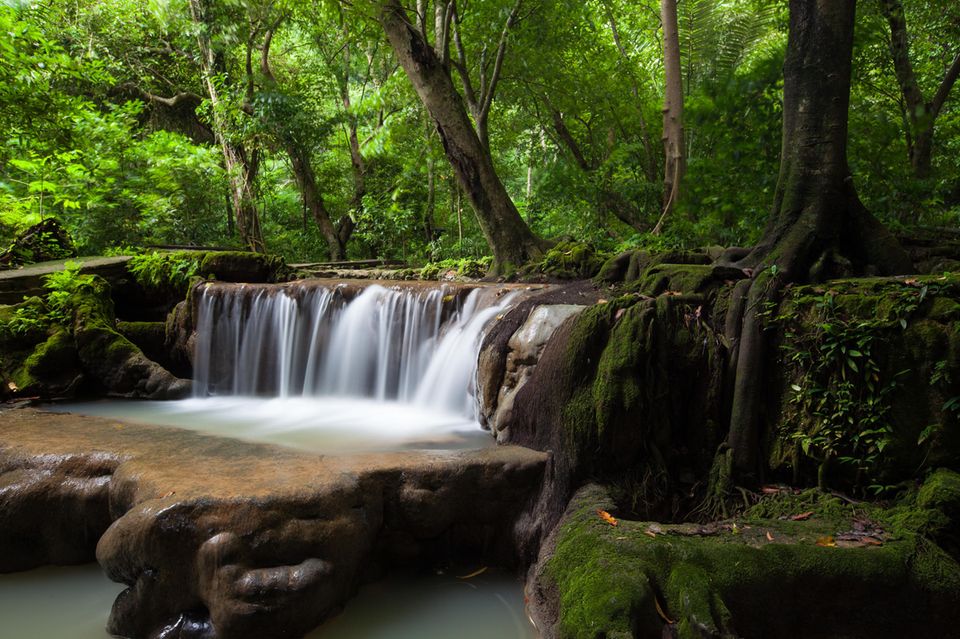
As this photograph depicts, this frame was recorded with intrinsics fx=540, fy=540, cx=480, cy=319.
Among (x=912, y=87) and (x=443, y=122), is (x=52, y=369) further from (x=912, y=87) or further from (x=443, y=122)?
(x=912, y=87)

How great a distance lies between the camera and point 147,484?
336 centimetres

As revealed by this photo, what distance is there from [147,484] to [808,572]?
3.86 meters

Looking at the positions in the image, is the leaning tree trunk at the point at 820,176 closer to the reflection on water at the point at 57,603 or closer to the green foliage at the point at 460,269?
the reflection on water at the point at 57,603

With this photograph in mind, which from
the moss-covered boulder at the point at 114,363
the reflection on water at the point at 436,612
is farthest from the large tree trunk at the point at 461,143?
the reflection on water at the point at 436,612

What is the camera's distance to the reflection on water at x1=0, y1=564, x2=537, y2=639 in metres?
3.11

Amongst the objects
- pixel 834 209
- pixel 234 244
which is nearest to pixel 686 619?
pixel 834 209

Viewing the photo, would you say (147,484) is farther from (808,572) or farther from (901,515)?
(901,515)

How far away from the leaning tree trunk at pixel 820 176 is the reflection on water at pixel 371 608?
10.4ft

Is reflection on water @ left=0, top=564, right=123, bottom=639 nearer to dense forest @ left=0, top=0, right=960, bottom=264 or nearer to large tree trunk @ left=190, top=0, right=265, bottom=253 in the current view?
dense forest @ left=0, top=0, right=960, bottom=264

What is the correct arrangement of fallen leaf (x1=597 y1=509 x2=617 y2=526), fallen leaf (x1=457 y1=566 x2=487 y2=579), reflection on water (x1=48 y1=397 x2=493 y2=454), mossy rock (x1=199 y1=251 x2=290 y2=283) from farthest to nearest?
mossy rock (x1=199 y1=251 x2=290 y2=283), reflection on water (x1=48 y1=397 x2=493 y2=454), fallen leaf (x1=457 y1=566 x2=487 y2=579), fallen leaf (x1=597 y1=509 x2=617 y2=526)

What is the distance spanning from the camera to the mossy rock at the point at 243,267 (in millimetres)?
9766

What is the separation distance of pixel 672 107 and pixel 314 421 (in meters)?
7.11

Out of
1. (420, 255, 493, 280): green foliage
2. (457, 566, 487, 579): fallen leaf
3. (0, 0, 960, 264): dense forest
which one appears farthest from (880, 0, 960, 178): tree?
(457, 566, 487, 579): fallen leaf

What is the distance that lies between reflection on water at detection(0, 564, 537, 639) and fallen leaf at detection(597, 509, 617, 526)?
76cm
